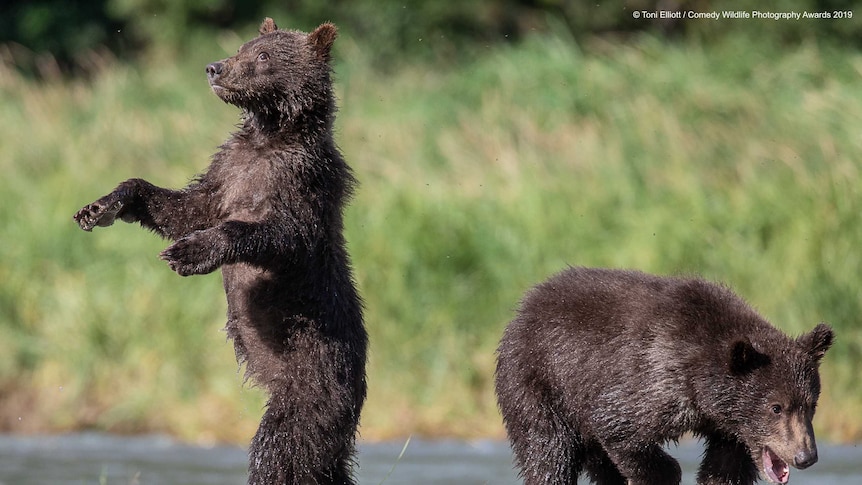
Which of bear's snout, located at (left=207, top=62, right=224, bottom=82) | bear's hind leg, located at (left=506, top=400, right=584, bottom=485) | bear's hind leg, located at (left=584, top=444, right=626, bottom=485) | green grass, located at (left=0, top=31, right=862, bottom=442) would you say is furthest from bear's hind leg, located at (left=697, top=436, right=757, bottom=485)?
green grass, located at (left=0, top=31, right=862, bottom=442)

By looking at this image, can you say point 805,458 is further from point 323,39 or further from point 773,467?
point 323,39

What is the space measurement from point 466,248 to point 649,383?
21.5 ft

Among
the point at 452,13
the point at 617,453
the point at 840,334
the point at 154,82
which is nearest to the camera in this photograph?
the point at 617,453

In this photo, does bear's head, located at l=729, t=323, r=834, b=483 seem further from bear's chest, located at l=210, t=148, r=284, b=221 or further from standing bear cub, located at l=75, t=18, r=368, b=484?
bear's chest, located at l=210, t=148, r=284, b=221

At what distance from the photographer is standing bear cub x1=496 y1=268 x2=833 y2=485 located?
620 cm

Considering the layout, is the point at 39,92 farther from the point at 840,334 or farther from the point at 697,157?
the point at 840,334

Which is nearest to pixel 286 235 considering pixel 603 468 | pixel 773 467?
pixel 603 468

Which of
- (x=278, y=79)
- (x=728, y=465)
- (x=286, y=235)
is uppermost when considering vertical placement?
(x=278, y=79)

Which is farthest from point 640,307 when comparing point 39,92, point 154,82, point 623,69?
point 154,82

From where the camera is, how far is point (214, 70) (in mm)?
6648

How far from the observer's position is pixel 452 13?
30047 millimetres

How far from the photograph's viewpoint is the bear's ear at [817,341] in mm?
6266

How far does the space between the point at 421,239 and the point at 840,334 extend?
12.4 feet

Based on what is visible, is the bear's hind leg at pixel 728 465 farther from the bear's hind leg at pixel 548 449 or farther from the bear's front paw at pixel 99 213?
the bear's front paw at pixel 99 213
